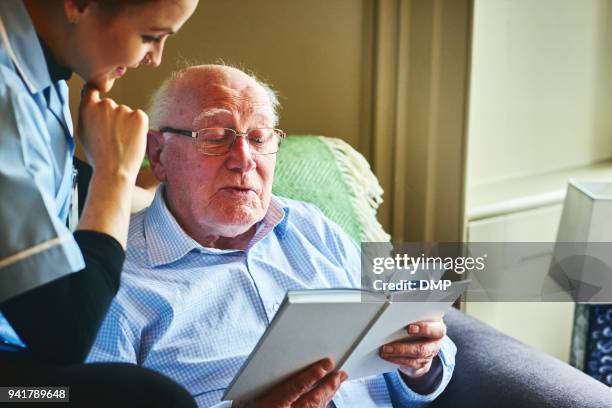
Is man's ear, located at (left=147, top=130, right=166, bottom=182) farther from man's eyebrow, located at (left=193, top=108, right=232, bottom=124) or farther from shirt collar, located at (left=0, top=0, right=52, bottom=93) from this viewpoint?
shirt collar, located at (left=0, top=0, right=52, bottom=93)

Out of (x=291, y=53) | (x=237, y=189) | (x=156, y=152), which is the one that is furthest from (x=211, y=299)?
(x=291, y=53)

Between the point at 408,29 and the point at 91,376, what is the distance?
1490 millimetres

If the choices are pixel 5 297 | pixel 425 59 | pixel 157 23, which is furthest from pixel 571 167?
pixel 5 297

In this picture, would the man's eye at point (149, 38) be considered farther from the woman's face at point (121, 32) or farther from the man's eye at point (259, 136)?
the man's eye at point (259, 136)

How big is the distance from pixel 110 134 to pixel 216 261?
1.75 ft

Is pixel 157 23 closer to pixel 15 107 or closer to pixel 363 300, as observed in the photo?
pixel 15 107

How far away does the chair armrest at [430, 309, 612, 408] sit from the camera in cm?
138

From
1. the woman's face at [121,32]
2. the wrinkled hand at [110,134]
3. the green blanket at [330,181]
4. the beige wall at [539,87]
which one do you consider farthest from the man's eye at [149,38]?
the beige wall at [539,87]

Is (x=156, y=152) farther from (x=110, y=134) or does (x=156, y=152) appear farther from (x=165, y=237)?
(x=110, y=134)

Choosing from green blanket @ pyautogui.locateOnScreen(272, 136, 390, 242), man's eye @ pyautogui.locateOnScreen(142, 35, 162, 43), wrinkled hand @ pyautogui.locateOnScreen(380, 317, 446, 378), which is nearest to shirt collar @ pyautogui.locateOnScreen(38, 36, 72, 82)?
man's eye @ pyautogui.locateOnScreen(142, 35, 162, 43)

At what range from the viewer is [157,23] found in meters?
0.89

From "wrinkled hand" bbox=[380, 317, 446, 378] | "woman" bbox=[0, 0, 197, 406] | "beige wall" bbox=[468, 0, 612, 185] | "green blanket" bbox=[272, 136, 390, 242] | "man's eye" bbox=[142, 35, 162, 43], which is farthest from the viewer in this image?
"beige wall" bbox=[468, 0, 612, 185]

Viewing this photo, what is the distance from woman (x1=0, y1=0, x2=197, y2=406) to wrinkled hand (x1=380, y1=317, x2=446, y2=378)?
508mm

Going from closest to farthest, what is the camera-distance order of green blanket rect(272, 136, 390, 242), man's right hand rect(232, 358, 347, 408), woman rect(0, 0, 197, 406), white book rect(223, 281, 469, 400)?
woman rect(0, 0, 197, 406) → white book rect(223, 281, 469, 400) → man's right hand rect(232, 358, 347, 408) → green blanket rect(272, 136, 390, 242)
